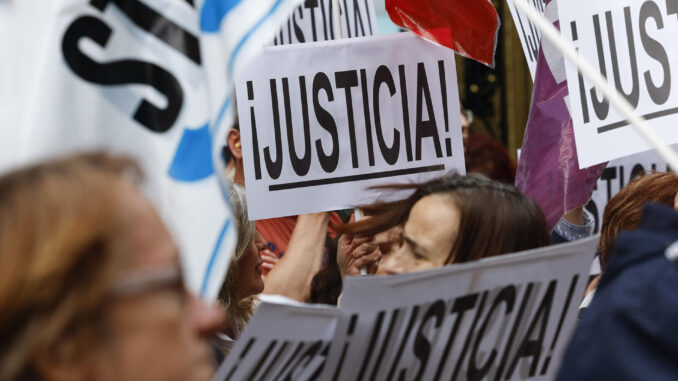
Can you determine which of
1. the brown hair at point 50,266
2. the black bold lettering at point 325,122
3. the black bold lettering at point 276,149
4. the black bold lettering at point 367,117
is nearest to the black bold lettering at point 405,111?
the black bold lettering at point 367,117

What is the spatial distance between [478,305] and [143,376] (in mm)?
1079

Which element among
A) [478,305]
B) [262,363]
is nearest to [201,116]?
[262,363]

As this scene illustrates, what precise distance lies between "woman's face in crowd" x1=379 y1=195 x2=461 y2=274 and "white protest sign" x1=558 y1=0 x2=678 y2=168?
712 millimetres

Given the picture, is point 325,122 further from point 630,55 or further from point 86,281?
point 86,281

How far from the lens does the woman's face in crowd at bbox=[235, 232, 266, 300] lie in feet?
10.2

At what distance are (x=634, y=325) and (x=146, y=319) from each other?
599 millimetres

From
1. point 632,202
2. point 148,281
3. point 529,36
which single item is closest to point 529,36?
point 529,36

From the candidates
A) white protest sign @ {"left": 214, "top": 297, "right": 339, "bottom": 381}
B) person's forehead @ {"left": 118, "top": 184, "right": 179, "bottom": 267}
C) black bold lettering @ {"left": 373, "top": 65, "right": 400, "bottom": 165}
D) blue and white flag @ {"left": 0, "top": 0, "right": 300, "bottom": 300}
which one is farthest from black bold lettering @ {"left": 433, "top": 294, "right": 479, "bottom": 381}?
black bold lettering @ {"left": 373, "top": 65, "right": 400, "bottom": 165}

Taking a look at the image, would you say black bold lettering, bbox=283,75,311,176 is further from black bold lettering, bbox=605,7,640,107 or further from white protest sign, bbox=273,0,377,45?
white protest sign, bbox=273,0,377,45

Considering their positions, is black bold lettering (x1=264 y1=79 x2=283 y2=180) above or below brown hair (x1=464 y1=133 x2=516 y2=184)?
above

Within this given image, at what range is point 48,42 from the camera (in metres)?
1.84

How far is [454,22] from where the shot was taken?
11.4 ft

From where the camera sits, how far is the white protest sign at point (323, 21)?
4.38 meters

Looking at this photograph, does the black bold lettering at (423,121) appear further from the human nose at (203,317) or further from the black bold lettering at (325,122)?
the human nose at (203,317)
